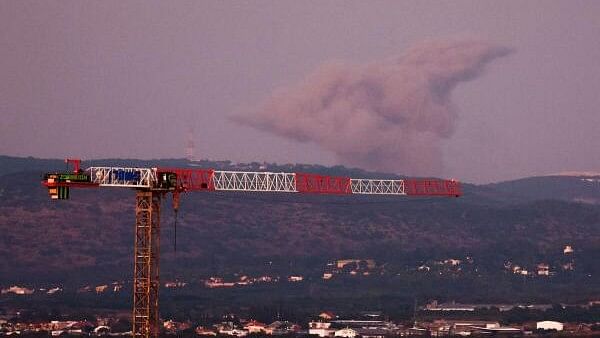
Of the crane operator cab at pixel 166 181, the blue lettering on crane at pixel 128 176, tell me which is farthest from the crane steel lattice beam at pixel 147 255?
the blue lettering on crane at pixel 128 176

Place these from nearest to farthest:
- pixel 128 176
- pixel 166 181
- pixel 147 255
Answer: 1. pixel 147 255
2. pixel 166 181
3. pixel 128 176

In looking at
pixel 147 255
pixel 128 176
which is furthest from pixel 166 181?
pixel 147 255

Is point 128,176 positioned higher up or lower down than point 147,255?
higher up

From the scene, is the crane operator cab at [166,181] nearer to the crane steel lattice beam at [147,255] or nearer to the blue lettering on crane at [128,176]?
the crane steel lattice beam at [147,255]

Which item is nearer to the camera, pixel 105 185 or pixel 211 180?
pixel 105 185

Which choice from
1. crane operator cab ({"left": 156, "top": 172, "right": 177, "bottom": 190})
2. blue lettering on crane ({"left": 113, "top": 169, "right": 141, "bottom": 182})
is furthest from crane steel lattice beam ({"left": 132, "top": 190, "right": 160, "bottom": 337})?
blue lettering on crane ({"left": 113, "top": 169, "right": 141, "bottom": 182})

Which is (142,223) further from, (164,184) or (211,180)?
(211,180)

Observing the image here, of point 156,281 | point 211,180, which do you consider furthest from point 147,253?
point 211,180

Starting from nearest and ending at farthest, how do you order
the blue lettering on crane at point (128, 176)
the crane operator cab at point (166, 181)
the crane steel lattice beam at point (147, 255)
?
the crane steel lattice beam at point (147, 255), the crane operator cab at point (166, 181), the blue lettering on crane at point (128, 176)

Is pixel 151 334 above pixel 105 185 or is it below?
below

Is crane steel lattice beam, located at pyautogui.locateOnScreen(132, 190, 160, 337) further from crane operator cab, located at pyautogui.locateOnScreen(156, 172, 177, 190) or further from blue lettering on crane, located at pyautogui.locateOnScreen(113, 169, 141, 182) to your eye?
blue lettering on crane, located at pyautogui.locateOnScreen(113, 169, 141, 182)

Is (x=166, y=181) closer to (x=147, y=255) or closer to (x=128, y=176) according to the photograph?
(x=128, y=176)
